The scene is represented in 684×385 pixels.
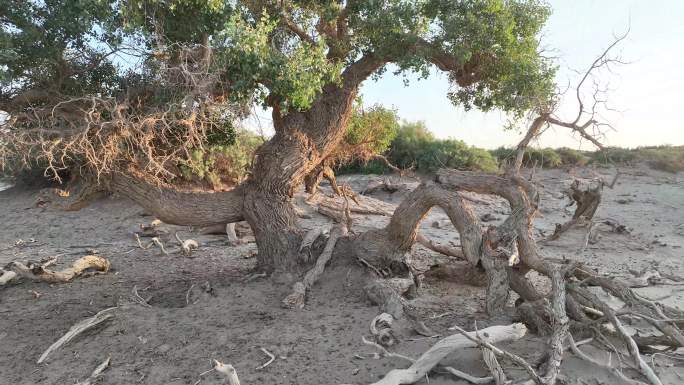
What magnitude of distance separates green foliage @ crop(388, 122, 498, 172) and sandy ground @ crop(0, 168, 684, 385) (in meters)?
8.27

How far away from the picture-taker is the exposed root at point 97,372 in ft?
15.0

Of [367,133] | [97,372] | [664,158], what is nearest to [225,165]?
[367,133]

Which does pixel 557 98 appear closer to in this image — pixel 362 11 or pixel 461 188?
pixel 461 188

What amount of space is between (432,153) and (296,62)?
14053 mm

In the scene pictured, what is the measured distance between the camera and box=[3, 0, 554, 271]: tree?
214 inches

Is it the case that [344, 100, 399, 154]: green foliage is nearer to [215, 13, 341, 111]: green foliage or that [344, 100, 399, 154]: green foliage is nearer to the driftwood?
[215, 13, 341, 111]: green foliage

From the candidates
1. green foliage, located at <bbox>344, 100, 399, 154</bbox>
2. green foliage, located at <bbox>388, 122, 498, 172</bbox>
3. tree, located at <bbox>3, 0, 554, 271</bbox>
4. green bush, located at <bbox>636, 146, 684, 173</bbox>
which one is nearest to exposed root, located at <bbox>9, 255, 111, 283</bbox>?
tree, located at <bbox>3, 0, 554, 271</bbox>

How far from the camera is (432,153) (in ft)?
62.5

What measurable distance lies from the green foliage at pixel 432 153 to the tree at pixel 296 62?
36.7 feet

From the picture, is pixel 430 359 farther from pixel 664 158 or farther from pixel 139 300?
pixel 664 158

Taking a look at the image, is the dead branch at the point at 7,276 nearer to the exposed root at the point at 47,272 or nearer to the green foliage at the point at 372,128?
the exposed root at the point at 47,272

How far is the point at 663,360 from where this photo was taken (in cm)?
435

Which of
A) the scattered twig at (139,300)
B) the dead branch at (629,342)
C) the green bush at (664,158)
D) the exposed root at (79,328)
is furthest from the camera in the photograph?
the green bush at (664,158)

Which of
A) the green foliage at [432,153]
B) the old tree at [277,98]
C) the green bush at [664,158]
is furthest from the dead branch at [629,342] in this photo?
the green bush at [664,158]
